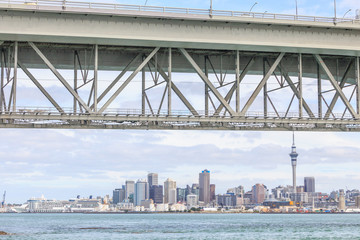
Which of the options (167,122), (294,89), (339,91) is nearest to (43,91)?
(167,122)

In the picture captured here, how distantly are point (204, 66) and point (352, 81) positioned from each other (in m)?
12.0

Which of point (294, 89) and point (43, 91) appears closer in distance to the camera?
point (43, 91)

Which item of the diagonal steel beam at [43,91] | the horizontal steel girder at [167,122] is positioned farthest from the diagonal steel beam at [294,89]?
the diagonal steel beam at [43,91]

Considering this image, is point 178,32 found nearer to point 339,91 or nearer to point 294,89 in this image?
point 294,89

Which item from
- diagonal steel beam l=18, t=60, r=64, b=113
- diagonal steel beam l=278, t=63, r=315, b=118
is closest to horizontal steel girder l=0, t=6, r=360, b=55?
diagonal steel beam l=278, t=63, r=315, b=118

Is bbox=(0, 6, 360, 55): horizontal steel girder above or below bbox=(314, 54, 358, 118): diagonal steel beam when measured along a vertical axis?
above

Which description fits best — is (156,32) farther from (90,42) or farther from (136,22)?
(90,42)

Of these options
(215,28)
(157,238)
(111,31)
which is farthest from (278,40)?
(157,238)

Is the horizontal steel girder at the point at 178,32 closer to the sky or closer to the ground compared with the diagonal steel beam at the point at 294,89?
closer to the sky

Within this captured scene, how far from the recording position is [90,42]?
115 ft

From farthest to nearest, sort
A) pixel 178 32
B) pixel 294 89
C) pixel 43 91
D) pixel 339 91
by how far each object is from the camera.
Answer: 1. pixel 294 89
2. pixel 339 91
3. pixel 178 32
4. pixel 43 91

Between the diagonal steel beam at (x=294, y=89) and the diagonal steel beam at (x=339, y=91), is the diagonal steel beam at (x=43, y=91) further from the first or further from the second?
the diagonal steel beam at (x=339, y=91)

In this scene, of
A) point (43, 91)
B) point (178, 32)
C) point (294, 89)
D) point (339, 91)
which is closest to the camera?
point (43, 91)

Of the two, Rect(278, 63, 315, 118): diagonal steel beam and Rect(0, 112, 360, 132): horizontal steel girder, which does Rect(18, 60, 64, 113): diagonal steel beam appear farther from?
Rect(278, 63, 315, 118): diagonal steel beam
